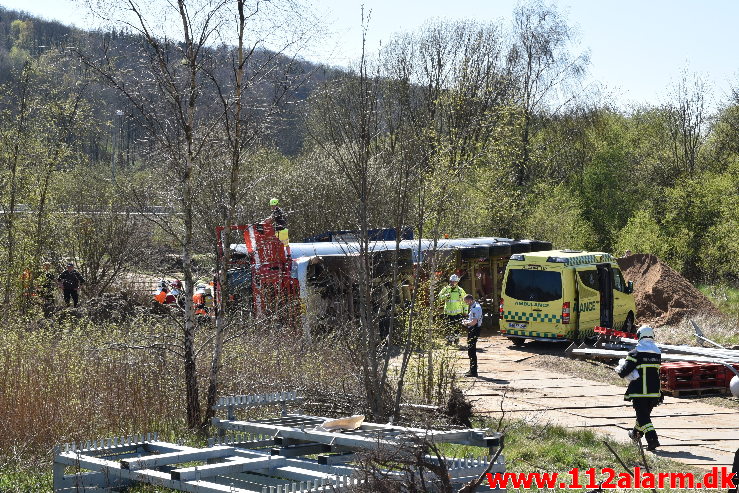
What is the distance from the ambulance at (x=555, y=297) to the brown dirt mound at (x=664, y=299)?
190 inches

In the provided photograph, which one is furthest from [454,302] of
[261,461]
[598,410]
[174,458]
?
[174,458]

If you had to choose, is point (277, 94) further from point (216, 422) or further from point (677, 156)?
point (677, 156)

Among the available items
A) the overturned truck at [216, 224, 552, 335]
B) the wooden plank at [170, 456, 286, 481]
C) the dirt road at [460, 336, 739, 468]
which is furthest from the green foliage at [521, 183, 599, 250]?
the wooden plank at [170, 456, 286, 481]

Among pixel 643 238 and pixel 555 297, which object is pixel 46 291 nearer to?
pixel 555 297

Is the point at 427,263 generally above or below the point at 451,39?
below

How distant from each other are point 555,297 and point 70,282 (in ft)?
42.3

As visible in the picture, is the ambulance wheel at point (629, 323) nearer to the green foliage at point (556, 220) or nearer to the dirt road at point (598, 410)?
the dirt road at point (598, 410)

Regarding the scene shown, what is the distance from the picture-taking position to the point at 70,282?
78.6ft


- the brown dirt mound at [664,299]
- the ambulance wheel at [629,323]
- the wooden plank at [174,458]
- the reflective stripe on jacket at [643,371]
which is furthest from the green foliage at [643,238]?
the wooden plank at [174,458]

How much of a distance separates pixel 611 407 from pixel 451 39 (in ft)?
111

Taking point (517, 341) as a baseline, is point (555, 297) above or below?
above

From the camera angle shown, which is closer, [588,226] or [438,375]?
[438,375]

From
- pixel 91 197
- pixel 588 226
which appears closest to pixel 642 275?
pixel 588 226

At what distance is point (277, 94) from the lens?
10.6m
